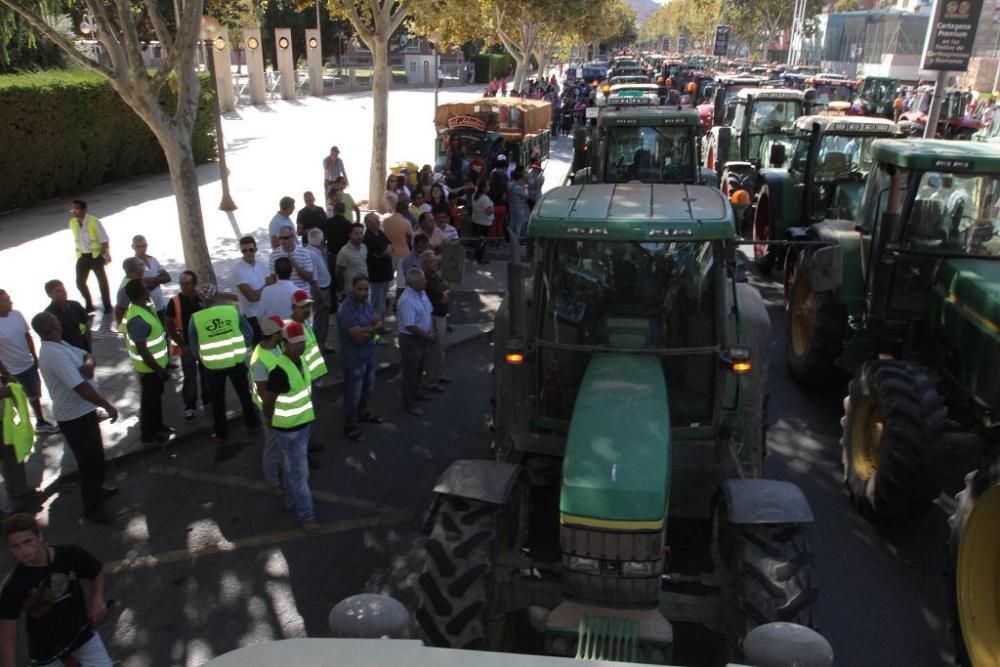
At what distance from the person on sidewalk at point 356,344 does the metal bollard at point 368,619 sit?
4.64m

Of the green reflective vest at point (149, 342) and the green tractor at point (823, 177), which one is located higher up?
the green tractor at point (823, 177)

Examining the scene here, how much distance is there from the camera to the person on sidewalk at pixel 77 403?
6.25 meters

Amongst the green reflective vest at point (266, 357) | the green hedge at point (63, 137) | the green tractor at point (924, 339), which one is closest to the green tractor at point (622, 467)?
the green tractor at point (924, 339)

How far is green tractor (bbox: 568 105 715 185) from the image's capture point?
12359 millimetres

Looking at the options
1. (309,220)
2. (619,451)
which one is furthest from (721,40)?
(619,451)

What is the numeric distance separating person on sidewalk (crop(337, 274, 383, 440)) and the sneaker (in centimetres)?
271

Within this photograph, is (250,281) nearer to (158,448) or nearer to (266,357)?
(158,448)

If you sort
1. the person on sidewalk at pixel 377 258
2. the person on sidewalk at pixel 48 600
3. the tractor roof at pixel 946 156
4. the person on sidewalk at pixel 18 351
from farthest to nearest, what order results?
the person on sidewalk at pixel 377 258
the person on sidewalk at pixel 18 351
the tractor roof at pixel 946 156
the person on sidewalk at pixel 48 600

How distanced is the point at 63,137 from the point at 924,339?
16.6 m

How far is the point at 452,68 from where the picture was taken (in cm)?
6381

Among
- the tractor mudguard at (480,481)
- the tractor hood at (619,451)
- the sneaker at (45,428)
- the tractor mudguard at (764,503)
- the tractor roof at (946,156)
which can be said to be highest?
the tractor roof at (946,156)

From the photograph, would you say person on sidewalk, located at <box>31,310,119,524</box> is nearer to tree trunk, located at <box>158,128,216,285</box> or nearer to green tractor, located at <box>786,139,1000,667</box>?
tree trunk, located at <box>158,128,216,285</box>

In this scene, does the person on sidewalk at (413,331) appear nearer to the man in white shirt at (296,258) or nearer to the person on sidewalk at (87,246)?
the man in white shirt at (296,258)

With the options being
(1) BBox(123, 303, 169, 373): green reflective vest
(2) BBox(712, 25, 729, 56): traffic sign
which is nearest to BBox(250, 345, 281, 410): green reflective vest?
(1) BBox(123, 303, 169, 373): green reflective vest
